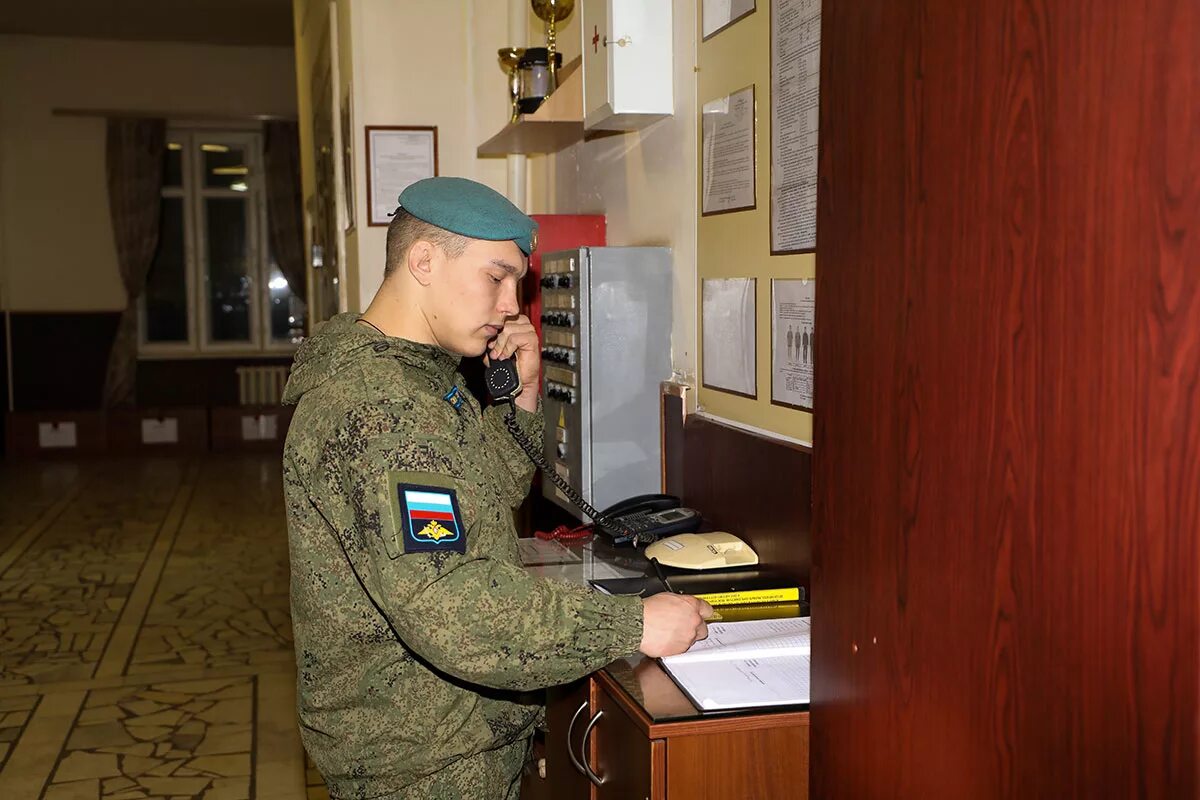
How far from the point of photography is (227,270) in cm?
1105

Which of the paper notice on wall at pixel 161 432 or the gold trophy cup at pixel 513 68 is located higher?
the gold trophy cup at pixel 513 68

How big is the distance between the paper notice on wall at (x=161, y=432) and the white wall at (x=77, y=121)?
3.67 feet

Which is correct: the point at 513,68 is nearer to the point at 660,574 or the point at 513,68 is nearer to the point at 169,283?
the point at 660,574

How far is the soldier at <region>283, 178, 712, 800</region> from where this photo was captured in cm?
145

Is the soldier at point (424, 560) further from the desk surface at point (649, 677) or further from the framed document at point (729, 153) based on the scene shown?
the framed document at point (729, 153)

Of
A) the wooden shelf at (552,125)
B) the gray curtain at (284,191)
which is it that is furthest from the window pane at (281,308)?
the wooden shelf at (552,125)

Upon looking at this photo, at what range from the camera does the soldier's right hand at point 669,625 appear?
1.60 meters

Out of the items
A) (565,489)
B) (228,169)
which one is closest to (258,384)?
(228,169)

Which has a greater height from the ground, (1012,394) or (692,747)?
(1012,394)

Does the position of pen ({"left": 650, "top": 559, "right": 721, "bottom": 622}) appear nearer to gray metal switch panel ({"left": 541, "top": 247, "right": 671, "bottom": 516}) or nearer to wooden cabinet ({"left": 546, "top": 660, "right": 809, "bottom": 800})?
wooden cabinet ({"left": 546, "top": 660, "right": 809, "bottom": 800})

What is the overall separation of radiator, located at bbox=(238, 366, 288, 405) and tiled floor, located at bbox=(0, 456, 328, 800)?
251 cm

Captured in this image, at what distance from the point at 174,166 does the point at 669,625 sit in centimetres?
1049

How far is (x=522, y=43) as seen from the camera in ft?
13.9

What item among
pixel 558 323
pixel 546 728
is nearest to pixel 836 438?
pixel 546 728
